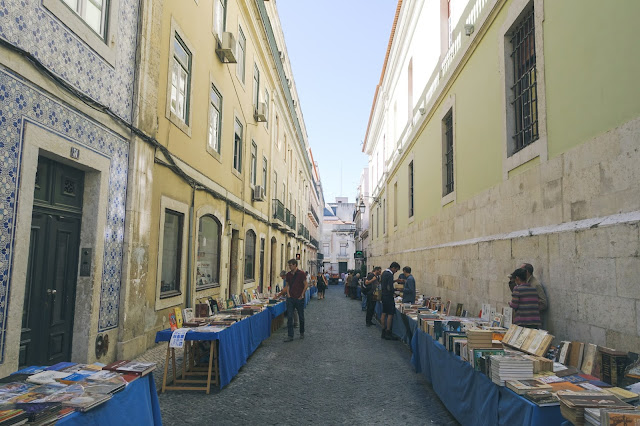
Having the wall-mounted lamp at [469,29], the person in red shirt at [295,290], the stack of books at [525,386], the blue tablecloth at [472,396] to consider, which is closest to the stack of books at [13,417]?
the blue tablecloth at [472,396]

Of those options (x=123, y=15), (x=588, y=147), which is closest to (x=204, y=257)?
(x=123, y=15)

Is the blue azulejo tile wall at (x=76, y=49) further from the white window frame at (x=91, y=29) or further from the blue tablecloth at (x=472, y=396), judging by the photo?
the blue tablecloth at (x=472, y=396)

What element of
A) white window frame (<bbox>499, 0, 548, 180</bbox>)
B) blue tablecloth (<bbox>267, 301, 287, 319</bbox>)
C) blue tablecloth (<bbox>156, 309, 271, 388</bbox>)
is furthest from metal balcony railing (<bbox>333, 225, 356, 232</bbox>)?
white window frame (<bbox>499, 0, 548, 180</bbox>)

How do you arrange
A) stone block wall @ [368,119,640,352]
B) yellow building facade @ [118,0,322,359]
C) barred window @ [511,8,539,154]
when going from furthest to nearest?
yellow building facade @ [118,0,322,359], barred window @ [511,8,539,154], stone block wall @ [368,119,640,352]

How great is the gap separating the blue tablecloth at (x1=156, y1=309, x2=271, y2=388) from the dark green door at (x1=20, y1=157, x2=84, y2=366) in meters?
1.18

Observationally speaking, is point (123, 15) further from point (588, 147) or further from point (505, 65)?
point (588, 147)

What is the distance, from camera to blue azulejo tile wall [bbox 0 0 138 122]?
4273 millimetres

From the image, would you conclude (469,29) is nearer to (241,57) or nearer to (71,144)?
(71,144)

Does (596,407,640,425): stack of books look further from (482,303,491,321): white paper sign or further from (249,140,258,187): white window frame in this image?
(249,140,258,187): white window frame

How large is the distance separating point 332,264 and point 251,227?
50430mm

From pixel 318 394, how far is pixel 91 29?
216 inches

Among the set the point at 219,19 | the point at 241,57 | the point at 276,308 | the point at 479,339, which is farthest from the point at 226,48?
the point at 479,339

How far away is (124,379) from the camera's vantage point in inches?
136

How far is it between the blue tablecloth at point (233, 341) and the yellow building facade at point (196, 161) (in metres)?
1.33
